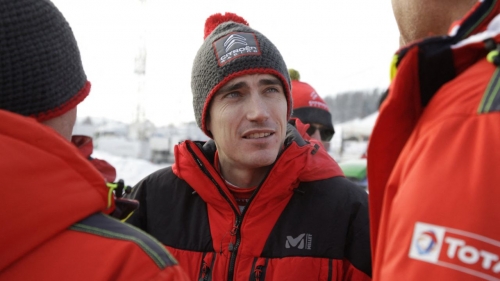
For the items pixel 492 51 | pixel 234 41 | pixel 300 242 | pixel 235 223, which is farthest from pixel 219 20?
pixel 492 51

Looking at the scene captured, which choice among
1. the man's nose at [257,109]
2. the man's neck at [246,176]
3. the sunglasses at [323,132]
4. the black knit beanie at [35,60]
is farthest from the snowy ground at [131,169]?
the black knit beanie at [35,60]

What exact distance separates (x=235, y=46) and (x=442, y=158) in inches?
66.9

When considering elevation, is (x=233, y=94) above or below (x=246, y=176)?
above

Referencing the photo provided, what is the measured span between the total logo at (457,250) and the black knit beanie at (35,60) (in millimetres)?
→ 926

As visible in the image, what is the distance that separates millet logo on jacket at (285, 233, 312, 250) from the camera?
2213 mm

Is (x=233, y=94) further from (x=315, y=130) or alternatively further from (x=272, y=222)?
(x=315, y=130)

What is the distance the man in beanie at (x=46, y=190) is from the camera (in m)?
1.02

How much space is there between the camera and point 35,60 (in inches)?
48.5

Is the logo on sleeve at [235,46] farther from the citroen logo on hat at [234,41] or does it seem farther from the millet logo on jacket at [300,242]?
the millet logo on jacket at [300,242]

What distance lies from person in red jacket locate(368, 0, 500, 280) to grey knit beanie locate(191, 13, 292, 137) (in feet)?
4.67

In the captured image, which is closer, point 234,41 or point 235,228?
point 235,228

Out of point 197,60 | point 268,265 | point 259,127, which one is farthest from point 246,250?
point 197,60

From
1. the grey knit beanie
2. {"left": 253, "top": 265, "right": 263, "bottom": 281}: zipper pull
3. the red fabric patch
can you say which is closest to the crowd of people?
{"left": 253, "top": 265, "right": 263, "bottom": 281}: zipper pull

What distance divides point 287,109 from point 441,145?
5.73 ft
